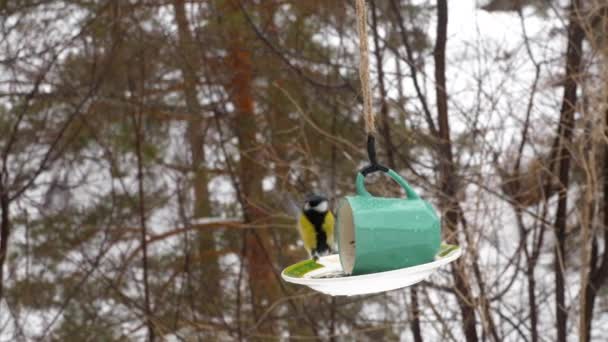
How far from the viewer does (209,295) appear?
520 cm

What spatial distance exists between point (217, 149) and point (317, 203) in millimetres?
3500

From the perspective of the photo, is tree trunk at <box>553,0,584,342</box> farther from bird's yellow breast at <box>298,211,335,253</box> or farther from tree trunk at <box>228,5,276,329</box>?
tree trunk at <box>228,5,276,329</box>

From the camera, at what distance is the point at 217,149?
5551 mm

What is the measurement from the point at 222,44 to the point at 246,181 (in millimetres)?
994

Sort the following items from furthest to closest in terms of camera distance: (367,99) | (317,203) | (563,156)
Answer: (563,156) → (317,203) → (367,99)

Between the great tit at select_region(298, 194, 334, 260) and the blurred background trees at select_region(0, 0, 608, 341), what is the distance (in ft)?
5.29

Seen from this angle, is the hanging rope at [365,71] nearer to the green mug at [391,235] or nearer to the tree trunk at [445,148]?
the green mug at [391,235]

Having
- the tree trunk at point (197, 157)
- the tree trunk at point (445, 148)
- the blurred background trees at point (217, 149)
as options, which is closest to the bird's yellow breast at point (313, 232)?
the tree trunk at point (445, 148)

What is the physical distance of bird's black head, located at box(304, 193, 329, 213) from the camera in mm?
2117

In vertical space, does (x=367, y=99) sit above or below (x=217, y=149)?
below

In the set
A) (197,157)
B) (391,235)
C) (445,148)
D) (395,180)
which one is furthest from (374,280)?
(197,157)

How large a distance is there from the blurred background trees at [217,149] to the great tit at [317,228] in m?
1.61

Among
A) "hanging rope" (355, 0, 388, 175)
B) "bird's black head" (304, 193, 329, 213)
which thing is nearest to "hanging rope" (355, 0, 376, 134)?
"hanging rope" (355, 0, 388, 175)

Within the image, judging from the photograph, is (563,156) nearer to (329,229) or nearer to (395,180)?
(329,229)
